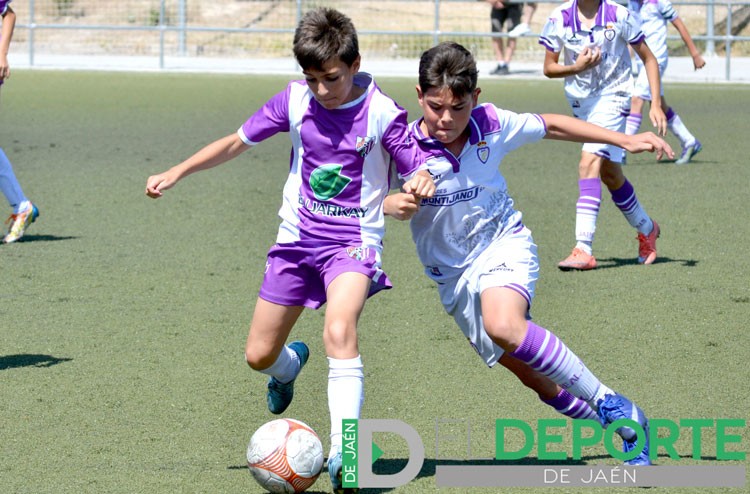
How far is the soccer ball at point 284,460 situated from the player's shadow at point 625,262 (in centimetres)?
401

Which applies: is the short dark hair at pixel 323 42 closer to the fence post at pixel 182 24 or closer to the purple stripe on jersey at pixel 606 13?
the purple stripe on jersey at pixel 606 13

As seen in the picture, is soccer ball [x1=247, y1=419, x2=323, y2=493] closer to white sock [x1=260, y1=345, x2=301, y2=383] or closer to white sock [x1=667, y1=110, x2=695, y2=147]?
white sock [x1=260, y1=345, x2=301, y2=383]

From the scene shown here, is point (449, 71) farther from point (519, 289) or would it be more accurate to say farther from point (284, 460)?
point (284, 460)

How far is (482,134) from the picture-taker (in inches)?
178

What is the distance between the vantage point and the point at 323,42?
4281 millimetres

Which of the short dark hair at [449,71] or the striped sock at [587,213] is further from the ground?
the short dark hair at [449,71]

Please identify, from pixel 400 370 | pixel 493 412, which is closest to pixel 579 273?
pixel 400 370

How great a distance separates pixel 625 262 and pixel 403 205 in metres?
4.03

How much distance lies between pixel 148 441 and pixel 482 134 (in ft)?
5.45

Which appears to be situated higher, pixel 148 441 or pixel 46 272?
pixel 148 441

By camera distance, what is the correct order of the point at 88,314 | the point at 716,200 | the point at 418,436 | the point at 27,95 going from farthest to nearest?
the point at 27,95 → the point at 716,200 → the point at 88,314 → the point at 418,436

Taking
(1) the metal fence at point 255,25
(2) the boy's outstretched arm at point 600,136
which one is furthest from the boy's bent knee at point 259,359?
(1) the metal fence at point 255,25

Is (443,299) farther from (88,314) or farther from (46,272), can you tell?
(46,272)

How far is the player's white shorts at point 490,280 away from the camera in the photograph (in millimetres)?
4387
